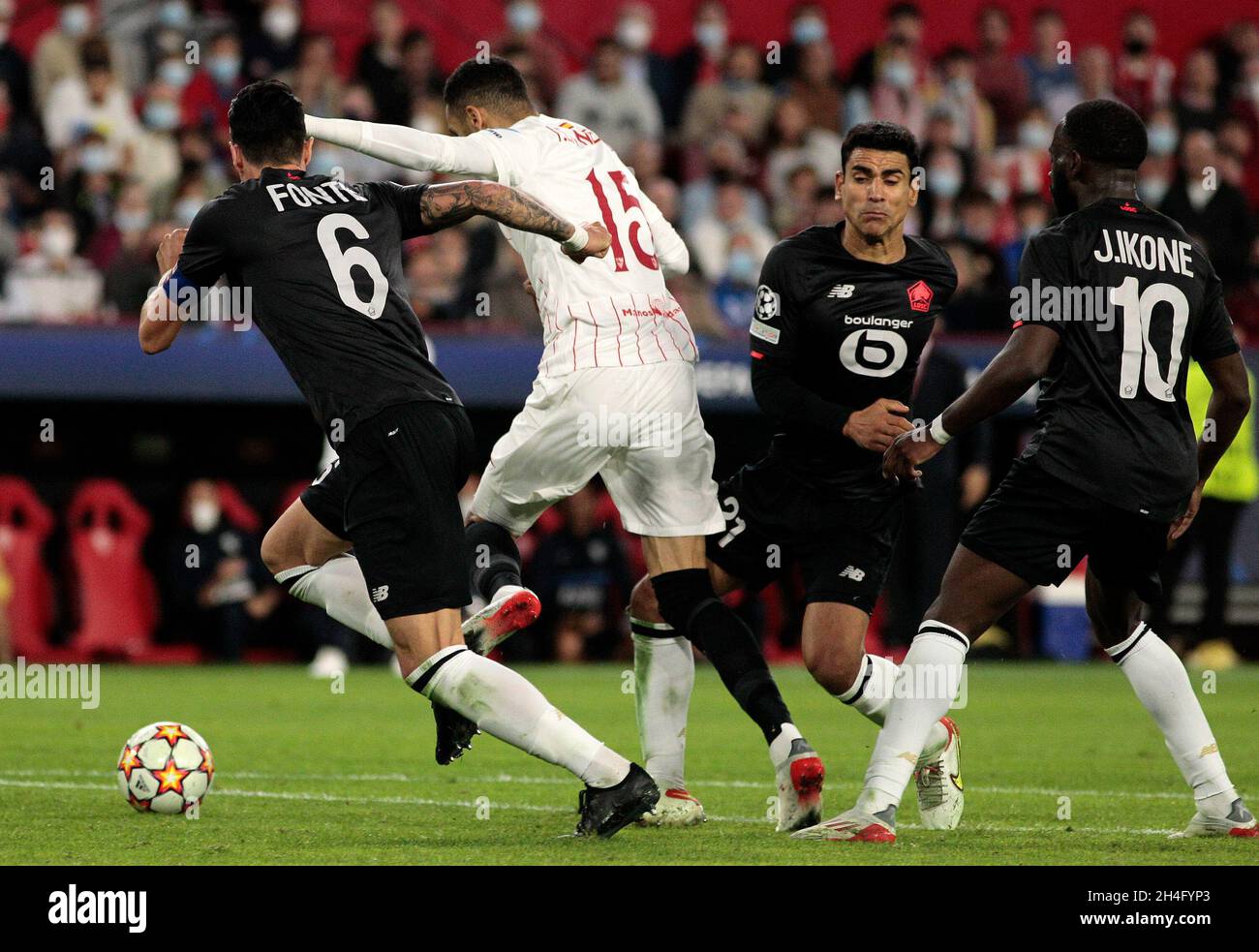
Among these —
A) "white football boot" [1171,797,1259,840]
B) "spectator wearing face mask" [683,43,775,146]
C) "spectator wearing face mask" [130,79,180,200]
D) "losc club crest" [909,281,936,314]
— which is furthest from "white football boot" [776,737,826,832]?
"spectator wearing face mask" [683,43,775,146]

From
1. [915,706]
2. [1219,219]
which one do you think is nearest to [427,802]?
[915,706]

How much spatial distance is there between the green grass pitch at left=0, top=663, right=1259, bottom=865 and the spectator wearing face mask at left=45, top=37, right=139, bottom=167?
455 centimetres

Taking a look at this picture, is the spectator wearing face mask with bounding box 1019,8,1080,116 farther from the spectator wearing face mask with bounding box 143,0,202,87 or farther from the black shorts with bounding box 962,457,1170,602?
the black shorts with bounding box 962,457,1170,602

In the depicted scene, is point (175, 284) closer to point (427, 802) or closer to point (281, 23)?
point (427, 802)

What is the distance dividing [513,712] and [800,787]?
0.93m

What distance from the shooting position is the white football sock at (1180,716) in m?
5.98

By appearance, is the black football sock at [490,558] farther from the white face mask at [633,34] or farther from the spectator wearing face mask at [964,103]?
the white face mask at [633,34]

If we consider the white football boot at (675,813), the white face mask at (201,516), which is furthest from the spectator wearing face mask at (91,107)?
the white football boot at (675,813)

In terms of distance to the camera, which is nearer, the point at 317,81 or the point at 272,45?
the point at 317,81

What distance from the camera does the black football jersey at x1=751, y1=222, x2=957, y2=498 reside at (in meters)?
6.43

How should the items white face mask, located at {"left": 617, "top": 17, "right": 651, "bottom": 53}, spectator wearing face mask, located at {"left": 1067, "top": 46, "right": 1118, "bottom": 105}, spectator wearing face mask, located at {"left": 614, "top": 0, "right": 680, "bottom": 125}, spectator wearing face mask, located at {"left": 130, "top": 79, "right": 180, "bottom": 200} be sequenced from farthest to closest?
Result: spectator wearing face mask, located at {"left": 1067, "top": 46, "right": 1118, "bottom": 105} → white face mask, located at {"left": 617, "top": 17, "right": 651, "bottom": 53} → spectator wearing face mask, located at {"left": 614, "top": 0, "right": 680, "bottom": 125} → spectator wearing face mask, located at {"left": 130, "top": 79, "right": 180, "bottom": 200}

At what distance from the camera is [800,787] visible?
19.5ft

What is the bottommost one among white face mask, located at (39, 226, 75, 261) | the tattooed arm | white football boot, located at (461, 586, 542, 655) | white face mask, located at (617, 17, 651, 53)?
white football boot, located at (461, 586, 542, 655)

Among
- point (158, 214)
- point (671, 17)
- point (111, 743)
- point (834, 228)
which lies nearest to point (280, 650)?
point (158, 214)
